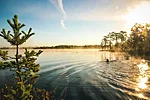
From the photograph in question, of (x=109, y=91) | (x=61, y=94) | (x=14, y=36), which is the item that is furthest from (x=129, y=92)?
(x=14, y=36)

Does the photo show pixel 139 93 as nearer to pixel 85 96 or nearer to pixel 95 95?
pixel 95 95

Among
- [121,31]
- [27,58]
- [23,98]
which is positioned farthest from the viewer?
[121,31]

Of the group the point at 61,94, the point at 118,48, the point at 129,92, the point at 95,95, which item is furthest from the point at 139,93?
the point at 118,48

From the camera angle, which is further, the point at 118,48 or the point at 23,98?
the point at 118,48

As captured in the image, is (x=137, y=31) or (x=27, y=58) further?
(x=137, y=31)

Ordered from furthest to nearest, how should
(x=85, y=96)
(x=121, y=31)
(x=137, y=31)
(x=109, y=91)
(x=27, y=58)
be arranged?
(x=121, y=31) → (x=137, y=31) → (x=109, y=91) → (x=85, y=96) → (x=27, y=58)

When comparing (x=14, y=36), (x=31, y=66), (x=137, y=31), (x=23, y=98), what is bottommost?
(x=23, y=98)

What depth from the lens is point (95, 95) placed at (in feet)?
56.8

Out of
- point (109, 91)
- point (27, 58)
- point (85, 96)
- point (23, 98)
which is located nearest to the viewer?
point (23, 98)

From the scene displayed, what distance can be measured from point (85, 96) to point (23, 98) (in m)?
9.54

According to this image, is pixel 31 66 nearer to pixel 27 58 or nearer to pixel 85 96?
pixel 27 58

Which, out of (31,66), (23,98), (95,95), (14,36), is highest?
(14,36)

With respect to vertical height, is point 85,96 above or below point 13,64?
below

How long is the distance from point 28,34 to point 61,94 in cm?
1065
